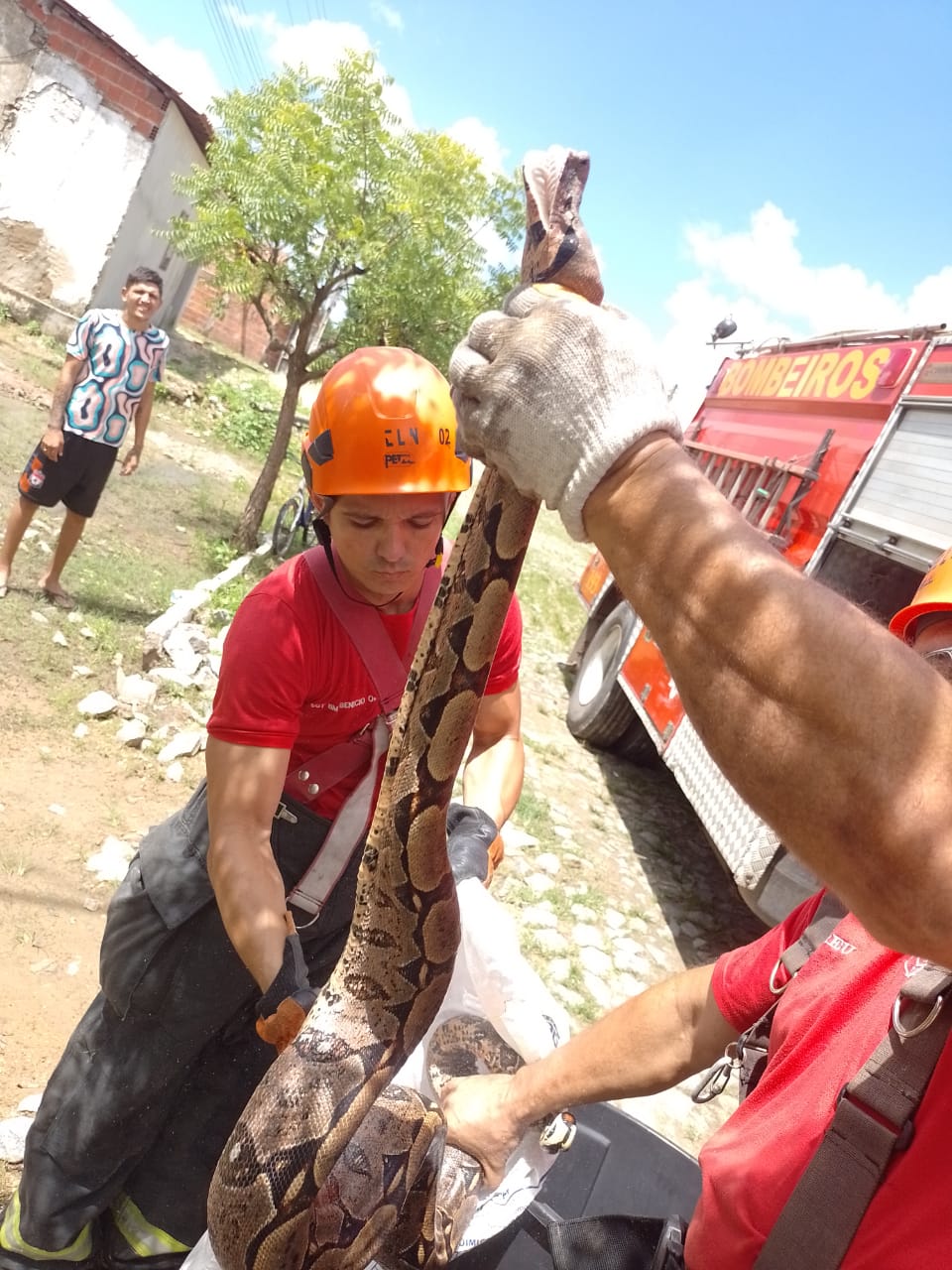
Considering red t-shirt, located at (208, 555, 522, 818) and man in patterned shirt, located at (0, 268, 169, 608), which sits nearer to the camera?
red t-shirt, located at (208, 555, 522, 818)

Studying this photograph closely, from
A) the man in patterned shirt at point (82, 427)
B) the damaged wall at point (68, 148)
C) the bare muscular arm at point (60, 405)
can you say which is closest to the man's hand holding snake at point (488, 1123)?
the man in patterned shirt at point (82, 427)

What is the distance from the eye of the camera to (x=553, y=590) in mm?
15422

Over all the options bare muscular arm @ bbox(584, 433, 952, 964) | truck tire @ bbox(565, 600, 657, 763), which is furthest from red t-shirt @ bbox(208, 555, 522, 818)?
truck tire @ bbox(565, 600, 657, 763)

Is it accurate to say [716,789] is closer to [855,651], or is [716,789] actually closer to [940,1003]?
[940,1003]

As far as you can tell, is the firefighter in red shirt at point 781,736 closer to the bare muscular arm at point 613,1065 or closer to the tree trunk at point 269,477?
the bare muscular arm at point 613,1065

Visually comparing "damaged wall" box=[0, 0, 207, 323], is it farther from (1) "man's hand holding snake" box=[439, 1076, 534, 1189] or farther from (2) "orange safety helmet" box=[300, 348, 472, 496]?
(1) "man's hand holding snake" box=[439, 1076, 534, 1189]

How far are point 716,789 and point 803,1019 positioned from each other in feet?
13.7

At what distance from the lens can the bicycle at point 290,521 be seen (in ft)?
33.6

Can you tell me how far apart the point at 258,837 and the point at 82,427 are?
514 centimetres

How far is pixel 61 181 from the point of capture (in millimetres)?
13734

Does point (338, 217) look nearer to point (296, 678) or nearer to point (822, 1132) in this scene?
point (296, 678)

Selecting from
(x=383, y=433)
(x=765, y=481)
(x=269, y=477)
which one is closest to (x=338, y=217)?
(x=269, y=477)

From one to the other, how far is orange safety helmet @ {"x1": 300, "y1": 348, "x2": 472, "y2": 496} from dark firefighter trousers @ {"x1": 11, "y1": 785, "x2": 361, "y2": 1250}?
0.96 meters

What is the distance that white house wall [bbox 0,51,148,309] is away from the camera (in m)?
13.5
